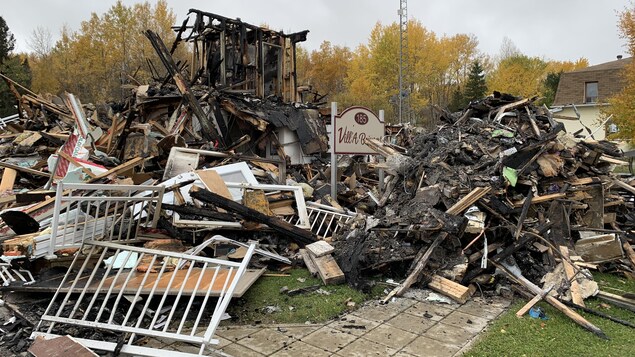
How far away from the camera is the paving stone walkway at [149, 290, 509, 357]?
3584mm

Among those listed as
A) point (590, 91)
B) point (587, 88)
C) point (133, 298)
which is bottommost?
point (133, 298)

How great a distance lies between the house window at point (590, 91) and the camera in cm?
3080

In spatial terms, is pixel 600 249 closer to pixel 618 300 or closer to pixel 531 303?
pixel 618 300

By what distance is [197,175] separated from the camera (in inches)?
254

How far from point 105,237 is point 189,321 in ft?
4.82

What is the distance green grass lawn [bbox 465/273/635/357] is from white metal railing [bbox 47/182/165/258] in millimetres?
3626

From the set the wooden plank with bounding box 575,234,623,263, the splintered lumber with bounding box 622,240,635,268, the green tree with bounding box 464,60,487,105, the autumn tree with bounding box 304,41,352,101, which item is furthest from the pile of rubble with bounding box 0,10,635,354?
the autumn tree with bounding box 304,41,352,101

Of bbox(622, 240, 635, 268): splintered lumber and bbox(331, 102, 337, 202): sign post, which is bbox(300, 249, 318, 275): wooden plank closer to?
bbox(331, 102, 337, 202): sign post

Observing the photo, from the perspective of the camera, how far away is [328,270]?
5.19m

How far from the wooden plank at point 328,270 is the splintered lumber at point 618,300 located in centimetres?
289

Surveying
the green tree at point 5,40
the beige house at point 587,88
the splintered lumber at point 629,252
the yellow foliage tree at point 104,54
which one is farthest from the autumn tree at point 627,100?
the green tree at point 5,40

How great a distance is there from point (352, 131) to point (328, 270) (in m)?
3.58

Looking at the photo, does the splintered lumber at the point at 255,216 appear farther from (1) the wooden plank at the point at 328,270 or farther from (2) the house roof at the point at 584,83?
(2) the house roof at the point at 584,83

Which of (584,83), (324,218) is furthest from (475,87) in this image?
(324,218)
